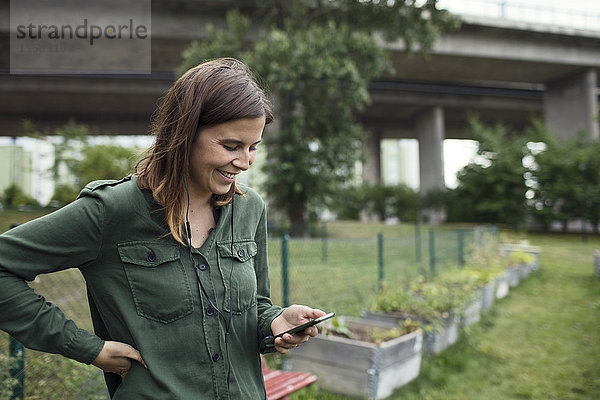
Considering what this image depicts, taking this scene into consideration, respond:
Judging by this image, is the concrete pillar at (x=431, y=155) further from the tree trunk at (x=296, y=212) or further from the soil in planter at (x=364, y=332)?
the soil in planter at (x=364, y=332)

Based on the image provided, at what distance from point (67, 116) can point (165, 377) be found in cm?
2927

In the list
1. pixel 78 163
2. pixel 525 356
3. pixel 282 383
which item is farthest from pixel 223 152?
pixel 78 163

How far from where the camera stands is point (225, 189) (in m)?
1.52

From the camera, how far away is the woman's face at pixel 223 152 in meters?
1.45

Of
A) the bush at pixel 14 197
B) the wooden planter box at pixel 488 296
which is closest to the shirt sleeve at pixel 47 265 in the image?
the wooden planter box at pixel 488 296

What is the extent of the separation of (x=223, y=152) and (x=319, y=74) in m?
13.3

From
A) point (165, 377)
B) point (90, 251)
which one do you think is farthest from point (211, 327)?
point (90, 251)

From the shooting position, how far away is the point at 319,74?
559 inches

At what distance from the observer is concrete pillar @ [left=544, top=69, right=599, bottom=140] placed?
81.5 feet

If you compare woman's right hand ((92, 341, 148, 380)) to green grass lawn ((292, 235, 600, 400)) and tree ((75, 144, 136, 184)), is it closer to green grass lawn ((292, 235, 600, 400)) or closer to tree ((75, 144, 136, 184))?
green grass lawn ((292, 235, 600, 400))

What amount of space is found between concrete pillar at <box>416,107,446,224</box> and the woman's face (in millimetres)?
28630

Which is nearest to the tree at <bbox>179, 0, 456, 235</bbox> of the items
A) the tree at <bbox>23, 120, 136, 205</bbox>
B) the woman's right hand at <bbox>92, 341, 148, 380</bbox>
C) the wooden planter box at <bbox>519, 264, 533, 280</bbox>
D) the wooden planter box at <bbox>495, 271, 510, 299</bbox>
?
the tree at <bbox>23, 120, 136, 205</bbox>

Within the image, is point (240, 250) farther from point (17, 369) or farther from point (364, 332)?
point (364, 332)

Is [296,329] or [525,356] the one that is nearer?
[296,329]
